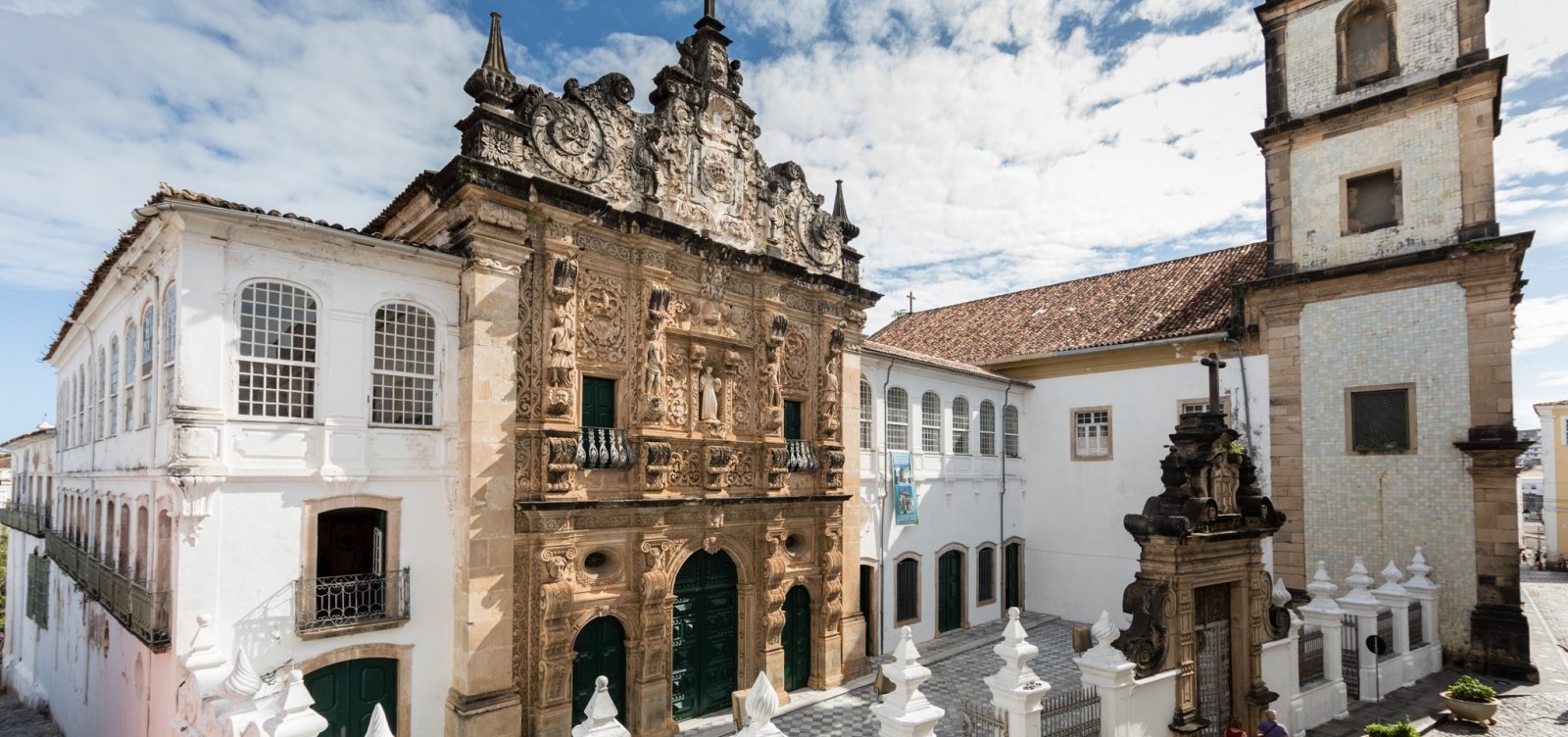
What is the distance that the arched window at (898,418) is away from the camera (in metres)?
19.5

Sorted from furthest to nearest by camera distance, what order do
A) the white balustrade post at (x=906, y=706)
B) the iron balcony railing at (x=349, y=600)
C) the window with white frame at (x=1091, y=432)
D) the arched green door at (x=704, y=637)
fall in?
the window with white frame at (x=1091, y=432) → the arched green door at (x=704, y=637) → the iron balcony railing at (x=349, y=600) → the white balustrade post at (x=906, y=706)

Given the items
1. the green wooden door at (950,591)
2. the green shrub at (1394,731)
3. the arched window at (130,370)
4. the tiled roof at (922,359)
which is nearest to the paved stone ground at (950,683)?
the green wooden door at (950,591)

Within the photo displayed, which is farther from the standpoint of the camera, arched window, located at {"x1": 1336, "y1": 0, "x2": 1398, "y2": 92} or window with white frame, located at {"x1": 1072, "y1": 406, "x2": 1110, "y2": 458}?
window with white frame, located at {"x1": 1072, "y1": 406, "x2": 1110, "y2": 458}

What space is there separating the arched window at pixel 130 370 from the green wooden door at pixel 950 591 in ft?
54.0

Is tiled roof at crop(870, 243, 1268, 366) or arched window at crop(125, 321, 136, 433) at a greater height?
tiled roof at crop(870, 243, 1268, 366)

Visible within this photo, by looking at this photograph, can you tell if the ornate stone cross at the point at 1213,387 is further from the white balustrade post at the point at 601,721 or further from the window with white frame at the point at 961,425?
the white balustrade post at the point at 601,721

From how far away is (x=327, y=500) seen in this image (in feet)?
33.3

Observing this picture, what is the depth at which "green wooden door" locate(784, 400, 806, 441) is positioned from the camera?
52.7 feet

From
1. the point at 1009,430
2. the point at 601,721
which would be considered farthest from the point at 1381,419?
the point at 601,721

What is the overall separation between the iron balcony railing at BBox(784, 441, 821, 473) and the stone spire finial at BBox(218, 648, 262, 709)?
9.35 meters

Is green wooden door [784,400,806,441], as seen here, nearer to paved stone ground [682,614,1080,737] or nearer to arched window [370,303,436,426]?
paved stone ground [682,614,1080,737]

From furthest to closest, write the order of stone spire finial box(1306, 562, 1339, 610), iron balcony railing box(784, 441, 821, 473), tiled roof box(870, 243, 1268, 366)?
tiled roof box(870, 243, 1268, 366) → iron balcony railing box(784, 441, 821, 473) → stone spire finial box(1306, 562, 1339, 610)

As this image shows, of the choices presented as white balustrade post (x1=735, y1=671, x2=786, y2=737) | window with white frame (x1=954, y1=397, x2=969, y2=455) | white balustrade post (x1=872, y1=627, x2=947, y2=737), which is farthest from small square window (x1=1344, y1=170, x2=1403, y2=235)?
white balustrade post (x1=735, y1=671, x2=786, y2=737)

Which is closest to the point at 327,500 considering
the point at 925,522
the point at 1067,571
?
the point at 925,522
